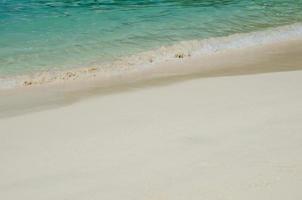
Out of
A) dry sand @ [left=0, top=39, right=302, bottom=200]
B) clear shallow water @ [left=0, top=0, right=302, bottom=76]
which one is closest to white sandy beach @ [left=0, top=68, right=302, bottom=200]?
dry sand @ [left=0, top=39, right=302, bottom=200]

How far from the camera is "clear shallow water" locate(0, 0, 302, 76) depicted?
320 inches

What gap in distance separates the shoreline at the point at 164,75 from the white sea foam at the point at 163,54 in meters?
0.19

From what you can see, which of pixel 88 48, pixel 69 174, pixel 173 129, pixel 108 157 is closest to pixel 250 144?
pixel 173 129

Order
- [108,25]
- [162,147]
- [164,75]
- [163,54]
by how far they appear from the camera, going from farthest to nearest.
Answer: [108,25]
[163,54]
[164,75]
[162,147]

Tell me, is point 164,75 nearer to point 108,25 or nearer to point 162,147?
point 162,147

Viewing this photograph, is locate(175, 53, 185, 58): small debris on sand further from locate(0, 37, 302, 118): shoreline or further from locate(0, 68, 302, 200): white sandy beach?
locate(0, 68, 302, 200): white sandy beach

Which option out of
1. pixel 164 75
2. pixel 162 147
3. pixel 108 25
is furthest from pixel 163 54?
pixel 162 147

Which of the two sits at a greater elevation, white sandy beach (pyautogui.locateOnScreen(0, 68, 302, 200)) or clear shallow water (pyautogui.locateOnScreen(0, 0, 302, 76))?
white sandy beach (pyautogui.locateOnScreen(0, 68, 302, 200))

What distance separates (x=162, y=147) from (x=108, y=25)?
6.13 m

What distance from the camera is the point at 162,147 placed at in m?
4.20

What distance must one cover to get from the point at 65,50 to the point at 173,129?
433 centimetres

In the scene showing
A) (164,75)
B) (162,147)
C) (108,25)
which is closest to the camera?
(162,147)

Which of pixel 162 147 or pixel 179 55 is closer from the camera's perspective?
pixel 162 147

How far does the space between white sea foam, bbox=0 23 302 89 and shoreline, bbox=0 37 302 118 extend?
0.19 metres
